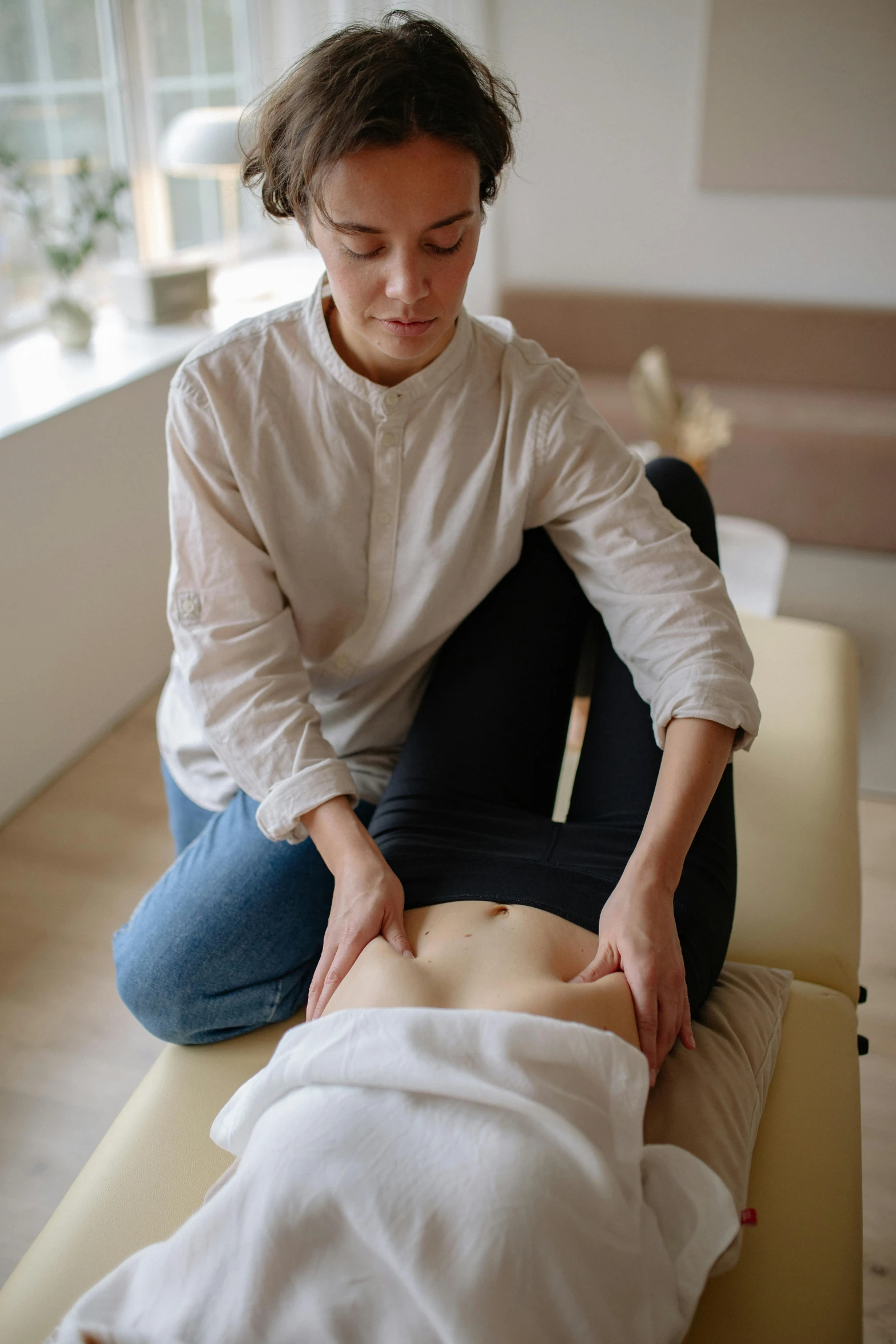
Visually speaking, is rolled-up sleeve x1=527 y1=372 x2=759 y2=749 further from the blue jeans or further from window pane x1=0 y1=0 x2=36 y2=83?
window pane x1=0 y1=0 x2=36 y2=83

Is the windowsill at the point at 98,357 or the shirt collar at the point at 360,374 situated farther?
the windowsill at the point at 98,357

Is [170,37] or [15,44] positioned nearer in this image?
[15,44]

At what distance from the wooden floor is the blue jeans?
1.24ft

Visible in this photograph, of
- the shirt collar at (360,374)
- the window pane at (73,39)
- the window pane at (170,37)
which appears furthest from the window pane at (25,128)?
the shirt collar at (360,374)

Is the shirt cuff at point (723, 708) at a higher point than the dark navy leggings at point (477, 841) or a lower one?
higher

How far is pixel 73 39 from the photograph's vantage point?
2.69 meters

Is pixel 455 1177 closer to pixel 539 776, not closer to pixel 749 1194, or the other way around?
pixel 749 1194

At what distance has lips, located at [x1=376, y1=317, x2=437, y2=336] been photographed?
3.41ft

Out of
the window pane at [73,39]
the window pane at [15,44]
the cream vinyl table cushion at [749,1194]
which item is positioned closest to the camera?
the cream vinyl table cushion at [749,1194]

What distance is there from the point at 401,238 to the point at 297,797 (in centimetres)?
54

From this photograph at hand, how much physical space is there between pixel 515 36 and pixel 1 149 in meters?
2.09

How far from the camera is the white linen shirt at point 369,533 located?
1105 millimetres

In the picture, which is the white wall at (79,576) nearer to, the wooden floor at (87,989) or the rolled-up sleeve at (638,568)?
the wooden floor at (87,989)

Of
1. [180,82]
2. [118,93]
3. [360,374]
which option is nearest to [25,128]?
[118,93]
